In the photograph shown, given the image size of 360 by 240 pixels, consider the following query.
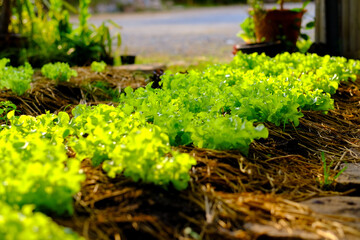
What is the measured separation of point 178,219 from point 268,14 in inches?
A: 202

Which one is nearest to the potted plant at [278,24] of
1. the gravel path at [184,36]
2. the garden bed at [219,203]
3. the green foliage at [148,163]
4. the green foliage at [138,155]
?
the gravel path at [184,36]

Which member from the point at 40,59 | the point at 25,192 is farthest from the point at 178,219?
the point at 40,59

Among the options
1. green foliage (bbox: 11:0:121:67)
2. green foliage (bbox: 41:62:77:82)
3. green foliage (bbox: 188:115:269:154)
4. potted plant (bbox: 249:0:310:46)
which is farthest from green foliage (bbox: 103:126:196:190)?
potted plant (bbox: 249:0:310:46)

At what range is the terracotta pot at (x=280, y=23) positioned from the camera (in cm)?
650

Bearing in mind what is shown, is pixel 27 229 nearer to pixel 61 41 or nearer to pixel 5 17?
pixel 61 41

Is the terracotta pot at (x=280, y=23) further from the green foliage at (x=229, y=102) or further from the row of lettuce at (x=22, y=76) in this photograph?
the row of lettuce at (x=22, y=76)

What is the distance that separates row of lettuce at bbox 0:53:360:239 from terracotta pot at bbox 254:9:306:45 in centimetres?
278

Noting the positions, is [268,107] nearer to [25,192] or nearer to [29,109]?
[25,192]

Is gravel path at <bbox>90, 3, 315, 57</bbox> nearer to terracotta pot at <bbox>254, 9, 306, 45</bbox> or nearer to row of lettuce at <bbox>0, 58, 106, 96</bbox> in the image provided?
terracotta pot at <bbox>254, 9, 306, 45</bbox>

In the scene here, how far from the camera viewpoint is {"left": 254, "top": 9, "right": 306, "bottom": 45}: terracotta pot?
21.3 ft

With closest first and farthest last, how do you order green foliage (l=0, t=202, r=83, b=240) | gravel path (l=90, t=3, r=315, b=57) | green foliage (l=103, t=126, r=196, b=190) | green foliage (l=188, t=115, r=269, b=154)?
green foliage (l=0, t=202, r=83, b=240), green foliage (l=103, t=126, r=196, b=190), green foliage (l=188, t=115, r=269, b=154), gravel path (l=90, t=3, r=315, b=57)

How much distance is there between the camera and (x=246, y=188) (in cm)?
222

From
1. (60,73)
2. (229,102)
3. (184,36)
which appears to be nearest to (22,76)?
(60,73)

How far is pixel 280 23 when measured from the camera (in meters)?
6.53
